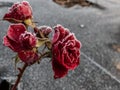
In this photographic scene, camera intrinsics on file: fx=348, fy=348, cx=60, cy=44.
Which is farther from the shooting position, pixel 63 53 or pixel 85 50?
pixel 85 50

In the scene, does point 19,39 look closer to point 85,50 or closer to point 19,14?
point 19,14

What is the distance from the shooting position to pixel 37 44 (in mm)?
918

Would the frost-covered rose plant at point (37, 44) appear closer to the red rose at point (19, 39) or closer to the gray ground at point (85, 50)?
the red rose at point (19, 39)

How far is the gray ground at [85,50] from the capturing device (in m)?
2.35

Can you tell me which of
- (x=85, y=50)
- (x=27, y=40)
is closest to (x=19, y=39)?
(x=27, y=40)

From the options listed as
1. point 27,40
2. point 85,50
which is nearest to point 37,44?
point 27,40

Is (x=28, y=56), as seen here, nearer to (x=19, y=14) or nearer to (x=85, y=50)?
(x=19, y=14)

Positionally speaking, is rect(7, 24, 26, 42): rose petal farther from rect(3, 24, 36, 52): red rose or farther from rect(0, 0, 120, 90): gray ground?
rect(0, 0, 120, 90): gray ground

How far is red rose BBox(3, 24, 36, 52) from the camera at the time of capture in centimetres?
91

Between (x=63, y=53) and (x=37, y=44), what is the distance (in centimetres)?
8

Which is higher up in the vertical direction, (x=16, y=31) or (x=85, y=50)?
(x=16, y=31)

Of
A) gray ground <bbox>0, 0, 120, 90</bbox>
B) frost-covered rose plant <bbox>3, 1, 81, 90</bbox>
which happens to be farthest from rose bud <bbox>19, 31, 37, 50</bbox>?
gray ground <bbox>0, 0, 120, 90</bbox>

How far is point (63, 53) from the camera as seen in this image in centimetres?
89

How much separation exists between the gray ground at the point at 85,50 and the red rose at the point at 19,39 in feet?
4.21
